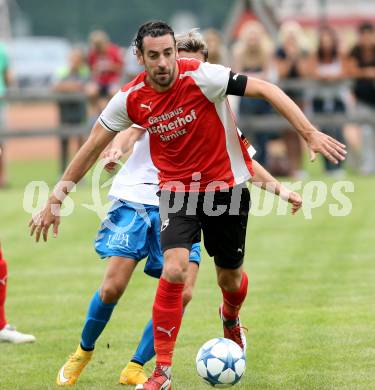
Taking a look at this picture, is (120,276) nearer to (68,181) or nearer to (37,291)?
(68,181)

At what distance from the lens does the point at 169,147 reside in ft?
19.2

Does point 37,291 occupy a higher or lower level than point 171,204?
lower

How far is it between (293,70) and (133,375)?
11.2 m

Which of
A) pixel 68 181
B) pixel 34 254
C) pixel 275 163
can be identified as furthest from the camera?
pixel 275 163

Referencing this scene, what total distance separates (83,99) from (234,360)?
11.9 meters

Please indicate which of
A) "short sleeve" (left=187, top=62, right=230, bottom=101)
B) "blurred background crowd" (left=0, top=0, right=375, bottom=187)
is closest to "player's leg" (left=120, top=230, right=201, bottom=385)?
"short sleeve" (left=187, top=62, right=230, bottom=101)

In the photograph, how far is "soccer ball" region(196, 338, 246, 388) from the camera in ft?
18.3

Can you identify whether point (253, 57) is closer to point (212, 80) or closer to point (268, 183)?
point (268, 183)

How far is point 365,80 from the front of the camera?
53.3 feet

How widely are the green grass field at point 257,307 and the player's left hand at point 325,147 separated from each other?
47.6 inches

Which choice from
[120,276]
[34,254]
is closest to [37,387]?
[120,276]

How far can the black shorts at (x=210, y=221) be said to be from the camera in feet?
18.9

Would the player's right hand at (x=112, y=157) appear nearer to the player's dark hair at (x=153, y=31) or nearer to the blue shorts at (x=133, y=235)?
the blue shorts at (x=133, y=235)

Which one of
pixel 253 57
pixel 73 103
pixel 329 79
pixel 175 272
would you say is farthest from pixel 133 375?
pixel 73 103
